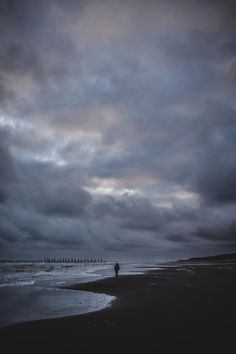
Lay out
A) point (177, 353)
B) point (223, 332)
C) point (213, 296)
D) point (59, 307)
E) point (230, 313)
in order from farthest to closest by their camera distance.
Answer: point (213, 296) < point (59, 307) < point (230, 313) < point (223, 332) < point (177, 353)

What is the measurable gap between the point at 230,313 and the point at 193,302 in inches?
138

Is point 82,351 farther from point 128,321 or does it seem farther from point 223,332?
point 223,332

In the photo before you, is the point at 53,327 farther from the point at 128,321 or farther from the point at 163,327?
the point at 163,327

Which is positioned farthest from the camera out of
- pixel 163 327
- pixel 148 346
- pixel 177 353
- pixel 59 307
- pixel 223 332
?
pixel 59 307

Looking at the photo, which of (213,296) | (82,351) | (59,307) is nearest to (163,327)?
(82,351)

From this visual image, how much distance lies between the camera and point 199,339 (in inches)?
352

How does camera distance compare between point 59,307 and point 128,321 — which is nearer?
point 128,321

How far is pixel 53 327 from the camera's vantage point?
35.5 feet

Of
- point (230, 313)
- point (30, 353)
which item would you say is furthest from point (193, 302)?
point (30, 353)

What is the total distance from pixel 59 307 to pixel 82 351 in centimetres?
834

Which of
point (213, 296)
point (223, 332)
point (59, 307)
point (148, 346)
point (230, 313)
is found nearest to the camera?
point (148, 346)

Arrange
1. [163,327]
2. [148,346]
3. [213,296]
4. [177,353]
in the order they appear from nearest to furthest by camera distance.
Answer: [177,353]
[148,346]
[163,327]
[213,296]

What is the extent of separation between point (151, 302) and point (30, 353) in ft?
32.7

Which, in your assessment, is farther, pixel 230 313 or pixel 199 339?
pixel 230 313
